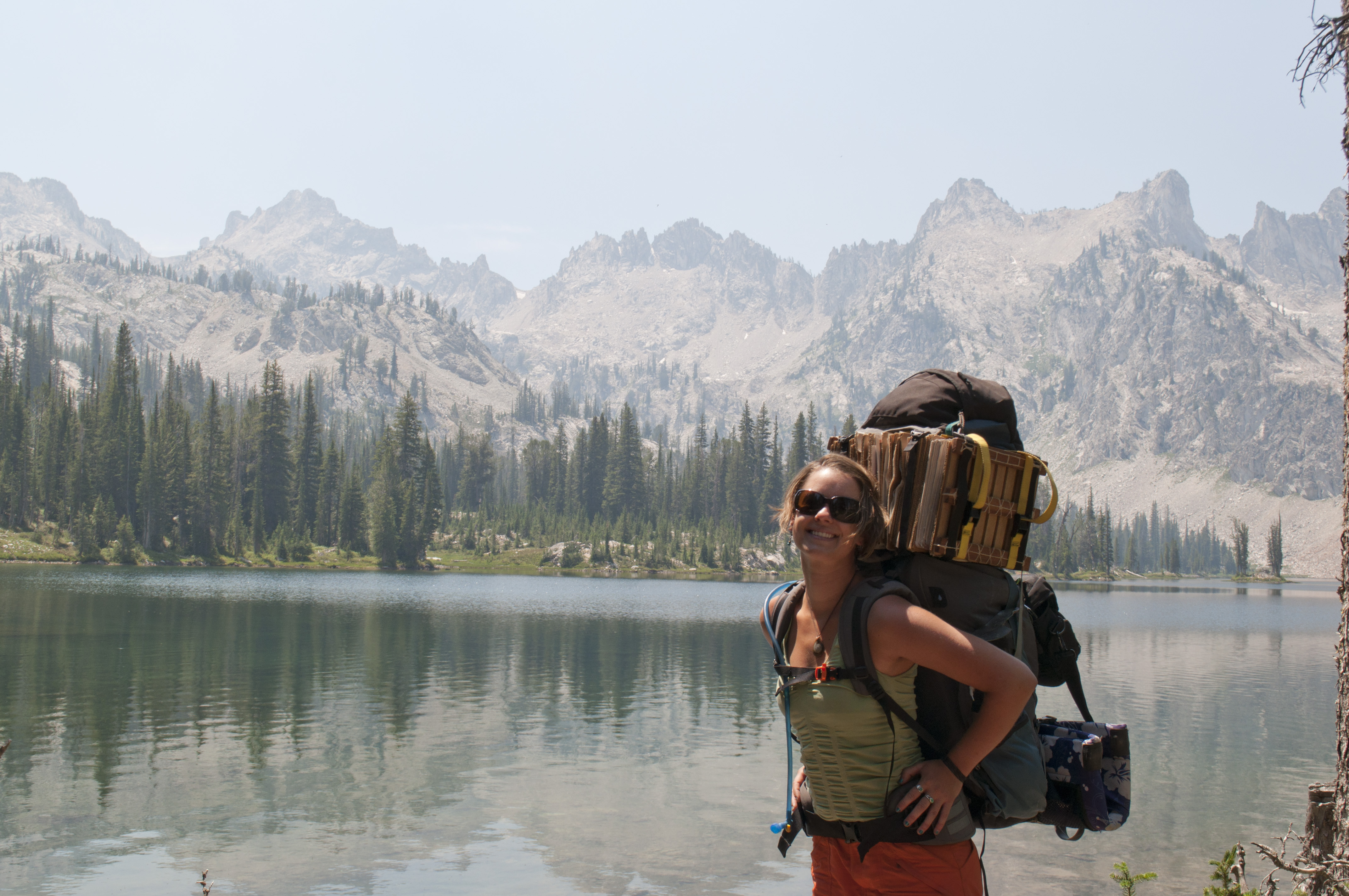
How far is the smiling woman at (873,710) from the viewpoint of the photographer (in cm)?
471

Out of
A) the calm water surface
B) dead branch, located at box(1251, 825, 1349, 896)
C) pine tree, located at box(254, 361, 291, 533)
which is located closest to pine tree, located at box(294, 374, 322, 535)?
pine tree, located at box(254, 361, 291, 533)

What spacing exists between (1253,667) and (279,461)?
142875mm

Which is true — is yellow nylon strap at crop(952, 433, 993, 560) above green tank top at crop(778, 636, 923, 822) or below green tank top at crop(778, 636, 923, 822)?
above

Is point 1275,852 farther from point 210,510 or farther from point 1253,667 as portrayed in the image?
point 210,510

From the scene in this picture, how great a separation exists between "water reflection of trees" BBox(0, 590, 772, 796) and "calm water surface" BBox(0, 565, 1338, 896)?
0.66 feet

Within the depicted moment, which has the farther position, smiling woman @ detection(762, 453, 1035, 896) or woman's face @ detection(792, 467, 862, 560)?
woman's face @ detection(792, 467, 862, 560)

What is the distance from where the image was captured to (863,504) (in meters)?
5.09

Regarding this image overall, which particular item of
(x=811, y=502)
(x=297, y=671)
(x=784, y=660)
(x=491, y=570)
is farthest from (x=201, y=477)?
(x=811, y=502)

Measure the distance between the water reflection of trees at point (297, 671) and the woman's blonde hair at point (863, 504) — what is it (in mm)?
21667

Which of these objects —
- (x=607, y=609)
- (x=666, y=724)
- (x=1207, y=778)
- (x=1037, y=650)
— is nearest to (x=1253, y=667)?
(x=1207, y=778)

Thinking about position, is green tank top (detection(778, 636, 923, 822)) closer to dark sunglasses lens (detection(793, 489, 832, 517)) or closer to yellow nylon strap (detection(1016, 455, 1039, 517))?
dark sunglasses lens (detection(793, 489, 832, 517))

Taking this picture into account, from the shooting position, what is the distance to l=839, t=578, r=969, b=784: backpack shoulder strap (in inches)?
187

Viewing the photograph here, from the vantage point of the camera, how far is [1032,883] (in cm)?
1736

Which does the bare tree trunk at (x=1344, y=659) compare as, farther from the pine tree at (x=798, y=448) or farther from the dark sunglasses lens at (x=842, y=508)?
the pine tree at (x=798, y=448)
